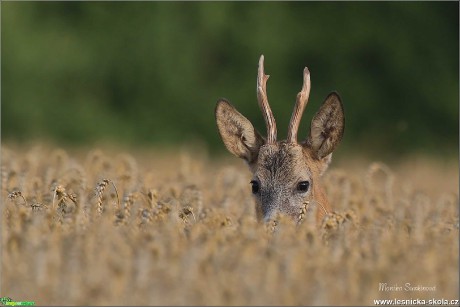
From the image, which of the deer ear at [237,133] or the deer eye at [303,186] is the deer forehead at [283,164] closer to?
the deer eye at [303,186]

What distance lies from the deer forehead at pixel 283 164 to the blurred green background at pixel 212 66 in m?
16.1

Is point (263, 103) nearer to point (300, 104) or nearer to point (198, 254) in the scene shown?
point (300, 104)

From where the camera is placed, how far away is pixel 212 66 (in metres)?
27.0

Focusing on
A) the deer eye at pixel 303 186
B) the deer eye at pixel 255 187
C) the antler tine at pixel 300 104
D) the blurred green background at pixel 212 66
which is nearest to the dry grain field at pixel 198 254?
the deer eye at pixel 255 187

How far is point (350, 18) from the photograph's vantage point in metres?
25.9

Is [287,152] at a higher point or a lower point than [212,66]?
lower

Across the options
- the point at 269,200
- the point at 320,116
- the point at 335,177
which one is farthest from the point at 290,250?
the point at 335,177

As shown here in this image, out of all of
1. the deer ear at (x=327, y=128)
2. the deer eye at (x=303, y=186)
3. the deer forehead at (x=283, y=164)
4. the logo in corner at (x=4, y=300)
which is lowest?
the logo in corner at (x=4, y=300)

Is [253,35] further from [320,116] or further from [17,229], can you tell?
[17,229]

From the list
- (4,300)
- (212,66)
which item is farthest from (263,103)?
(212,66)

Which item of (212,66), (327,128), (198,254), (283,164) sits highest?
(212,66)

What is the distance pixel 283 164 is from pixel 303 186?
0.22m

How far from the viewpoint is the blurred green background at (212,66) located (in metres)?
25.3

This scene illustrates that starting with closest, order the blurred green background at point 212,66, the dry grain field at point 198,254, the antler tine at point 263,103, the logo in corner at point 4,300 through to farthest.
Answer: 1. the dry grain field at point 198,254
2. the logo in corner at point 4,300
3. the antler tine at point 263,103
4. the blurred green background at point 212,66
